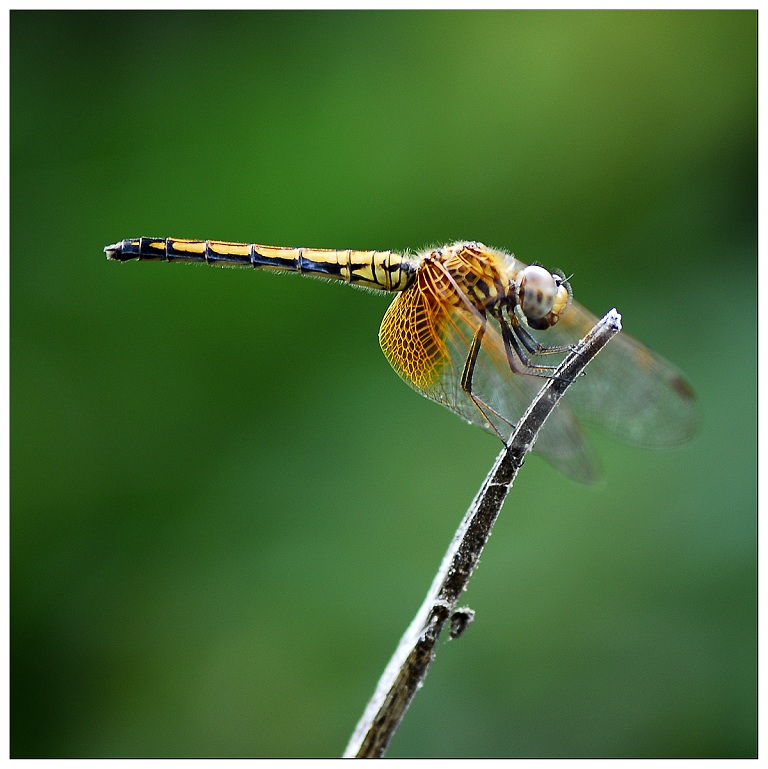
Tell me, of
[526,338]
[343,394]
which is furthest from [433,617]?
[343,394]

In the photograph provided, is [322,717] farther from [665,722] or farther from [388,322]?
[388,322]

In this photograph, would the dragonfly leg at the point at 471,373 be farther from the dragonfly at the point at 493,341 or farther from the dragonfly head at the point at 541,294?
the dragonfly head at the point at 541,294

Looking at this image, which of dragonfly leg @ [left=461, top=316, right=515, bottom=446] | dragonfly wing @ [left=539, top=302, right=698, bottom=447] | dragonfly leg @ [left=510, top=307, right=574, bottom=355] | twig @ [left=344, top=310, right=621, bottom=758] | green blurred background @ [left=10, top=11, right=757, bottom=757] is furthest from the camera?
green blurred background @ [left=10, top=11, right=757, bottom=757]

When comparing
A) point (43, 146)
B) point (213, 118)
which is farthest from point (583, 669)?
point (43, 146)

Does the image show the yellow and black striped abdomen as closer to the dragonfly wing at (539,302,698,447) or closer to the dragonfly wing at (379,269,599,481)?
the dragonfly wing at (379,269,599,481)

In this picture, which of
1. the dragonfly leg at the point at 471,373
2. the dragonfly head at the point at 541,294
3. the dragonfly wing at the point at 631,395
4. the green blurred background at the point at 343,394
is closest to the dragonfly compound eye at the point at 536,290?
the dragonfly head at the point at 541,294

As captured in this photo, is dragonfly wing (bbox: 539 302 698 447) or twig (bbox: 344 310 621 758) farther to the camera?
dragonfly wing (bbox: 539 302 698 447)

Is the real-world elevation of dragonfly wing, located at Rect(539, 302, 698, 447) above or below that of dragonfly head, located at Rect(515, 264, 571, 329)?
below

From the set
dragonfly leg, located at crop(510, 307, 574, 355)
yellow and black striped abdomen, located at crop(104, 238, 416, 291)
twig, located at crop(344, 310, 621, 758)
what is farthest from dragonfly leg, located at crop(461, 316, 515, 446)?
twig, located at crop(344, 310, 621, 758)
